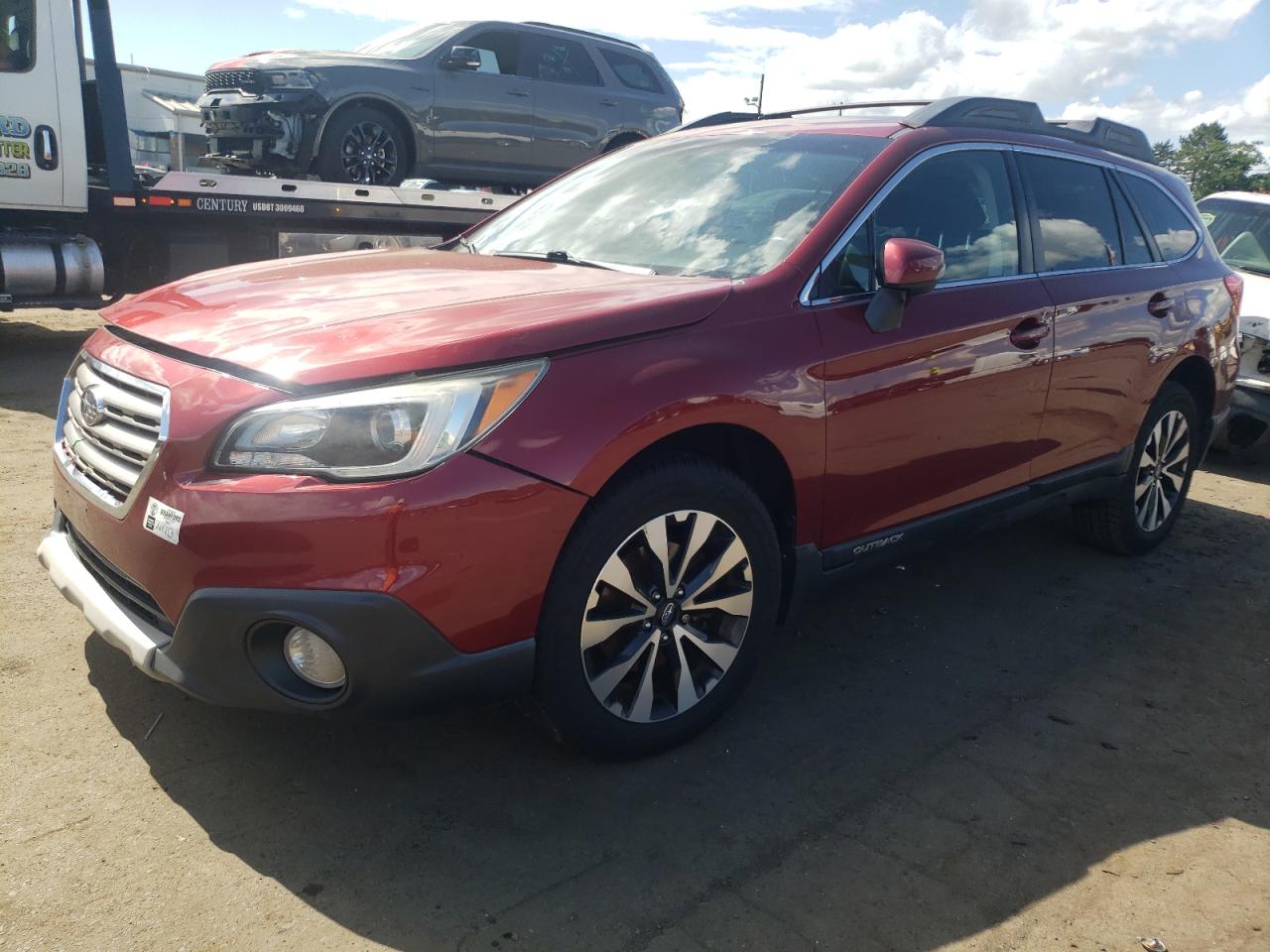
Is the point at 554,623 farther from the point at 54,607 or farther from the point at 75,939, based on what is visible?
the point at 54,607

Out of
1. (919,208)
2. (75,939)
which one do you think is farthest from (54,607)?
(919,208)

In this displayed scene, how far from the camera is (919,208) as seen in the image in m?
3.61

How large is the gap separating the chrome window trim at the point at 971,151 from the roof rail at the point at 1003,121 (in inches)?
3.7

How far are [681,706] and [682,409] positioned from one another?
84cm

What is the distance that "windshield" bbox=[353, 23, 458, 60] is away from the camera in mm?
9719

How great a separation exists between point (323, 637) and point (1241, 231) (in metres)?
8.55

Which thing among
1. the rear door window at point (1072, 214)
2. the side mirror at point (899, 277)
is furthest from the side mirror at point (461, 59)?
the side mirror at point (899, 277)

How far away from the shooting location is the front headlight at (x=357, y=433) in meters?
2.38

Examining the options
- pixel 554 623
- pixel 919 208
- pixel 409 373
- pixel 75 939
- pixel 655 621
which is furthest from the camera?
pixel 919 208

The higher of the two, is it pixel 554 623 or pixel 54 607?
pixel 554 623

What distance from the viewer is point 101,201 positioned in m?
8.70

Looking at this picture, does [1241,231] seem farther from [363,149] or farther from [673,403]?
[673,403]

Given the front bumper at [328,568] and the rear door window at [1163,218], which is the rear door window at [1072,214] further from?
the front bumper at [328,568]

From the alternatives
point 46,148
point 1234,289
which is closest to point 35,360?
point 46,148
